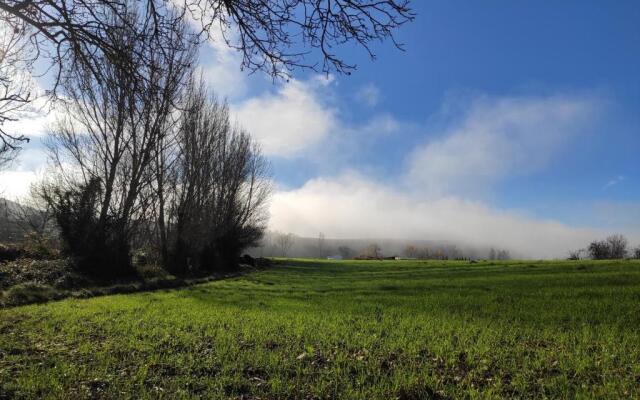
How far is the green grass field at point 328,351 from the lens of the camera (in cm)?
475

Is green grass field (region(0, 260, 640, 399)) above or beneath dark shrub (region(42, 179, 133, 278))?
beneath

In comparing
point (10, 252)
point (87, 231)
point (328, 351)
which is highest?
point (87, 231)

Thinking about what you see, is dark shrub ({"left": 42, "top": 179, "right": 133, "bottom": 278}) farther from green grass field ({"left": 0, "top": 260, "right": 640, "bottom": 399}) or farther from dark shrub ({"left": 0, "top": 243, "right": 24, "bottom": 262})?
green grass field ({"left": 0, "top": 260, "right": 640, "bottom": 399})

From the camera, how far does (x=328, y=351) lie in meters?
6.44

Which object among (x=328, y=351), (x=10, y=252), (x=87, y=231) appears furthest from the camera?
(x=10, y=252)

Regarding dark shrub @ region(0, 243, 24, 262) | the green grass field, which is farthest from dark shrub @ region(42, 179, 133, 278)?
the green grass field

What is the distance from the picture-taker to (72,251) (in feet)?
65.6

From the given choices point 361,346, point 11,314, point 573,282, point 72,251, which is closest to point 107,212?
point 72,251

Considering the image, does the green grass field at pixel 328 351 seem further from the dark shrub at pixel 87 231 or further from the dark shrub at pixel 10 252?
the dark shrub at pixel 10 252

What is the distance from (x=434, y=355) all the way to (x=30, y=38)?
327 inches

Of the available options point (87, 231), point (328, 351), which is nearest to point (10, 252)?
point (87, 231)

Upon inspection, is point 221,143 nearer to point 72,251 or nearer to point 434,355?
point 72,251

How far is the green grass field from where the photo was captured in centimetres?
475

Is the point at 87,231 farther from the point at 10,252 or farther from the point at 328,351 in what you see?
the point at 328,351
